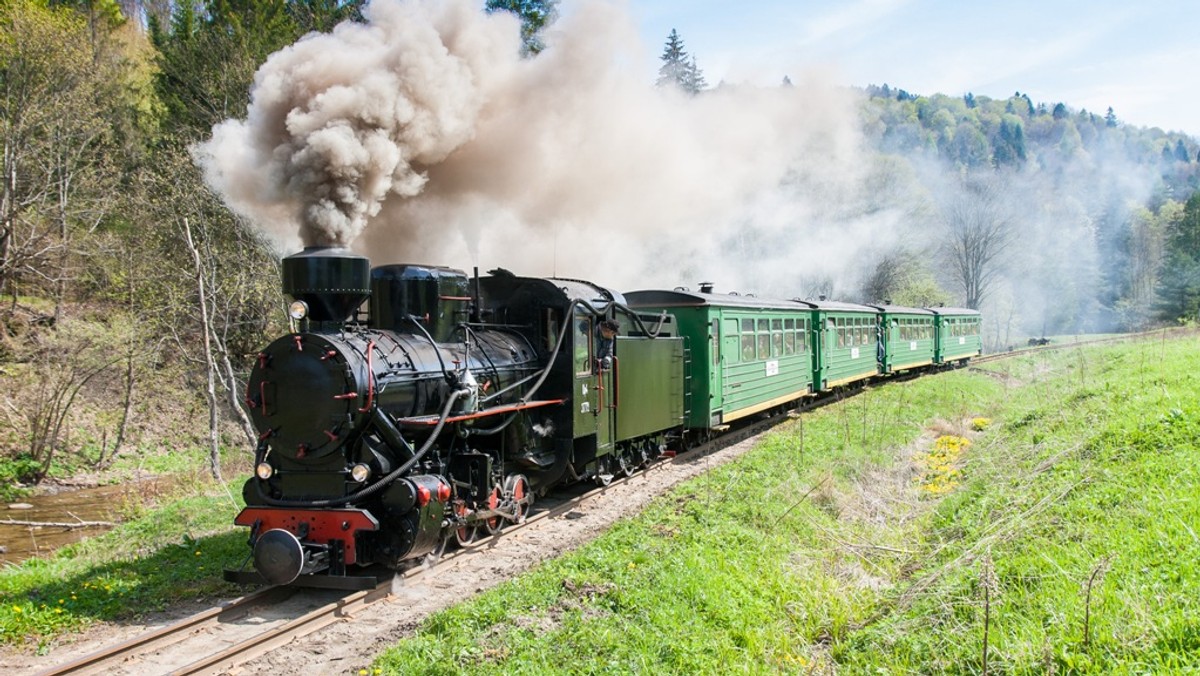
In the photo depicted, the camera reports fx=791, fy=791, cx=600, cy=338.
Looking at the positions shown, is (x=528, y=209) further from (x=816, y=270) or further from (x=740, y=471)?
(x=816, y=270)

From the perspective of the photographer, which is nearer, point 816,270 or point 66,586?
point 66,586

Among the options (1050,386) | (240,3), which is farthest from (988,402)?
(240,3)

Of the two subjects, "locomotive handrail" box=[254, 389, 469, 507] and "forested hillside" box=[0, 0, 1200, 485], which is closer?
"locomotive handrail" box=[254, 389, 469, 507]

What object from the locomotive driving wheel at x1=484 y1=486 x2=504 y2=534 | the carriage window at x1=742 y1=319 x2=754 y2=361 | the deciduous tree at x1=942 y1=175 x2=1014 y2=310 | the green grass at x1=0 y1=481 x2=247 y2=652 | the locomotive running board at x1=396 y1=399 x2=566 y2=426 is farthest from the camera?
the deciduous tree at x1=942 y1=175 x2=1014 y2=310

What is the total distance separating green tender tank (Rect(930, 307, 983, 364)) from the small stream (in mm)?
24882

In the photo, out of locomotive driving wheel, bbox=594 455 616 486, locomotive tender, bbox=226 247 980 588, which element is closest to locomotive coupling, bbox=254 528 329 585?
locomotive tender, bbox=226 247 980 588

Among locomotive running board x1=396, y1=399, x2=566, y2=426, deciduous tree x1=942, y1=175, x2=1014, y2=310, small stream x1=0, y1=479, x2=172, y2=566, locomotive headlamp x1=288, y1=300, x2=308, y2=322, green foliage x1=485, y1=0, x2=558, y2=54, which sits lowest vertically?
small stream x1=0, y1=479, x2=172, y2=566

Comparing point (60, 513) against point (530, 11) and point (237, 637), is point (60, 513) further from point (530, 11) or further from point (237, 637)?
point (530, 11)

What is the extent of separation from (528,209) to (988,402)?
11.0 metres

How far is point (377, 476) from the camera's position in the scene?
6.58m

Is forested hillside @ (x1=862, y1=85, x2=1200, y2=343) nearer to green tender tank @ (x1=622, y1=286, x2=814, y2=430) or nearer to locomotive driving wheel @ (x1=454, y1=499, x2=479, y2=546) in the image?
green tender tank @ (x1=622, y1=286, x2=814, y2=430)

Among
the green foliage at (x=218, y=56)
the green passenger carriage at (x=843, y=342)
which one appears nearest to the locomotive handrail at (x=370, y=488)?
the green passenger carriage at (x=843, y=342)

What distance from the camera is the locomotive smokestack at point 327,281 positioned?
6492 mm

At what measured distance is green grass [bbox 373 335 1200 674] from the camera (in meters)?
4.21
